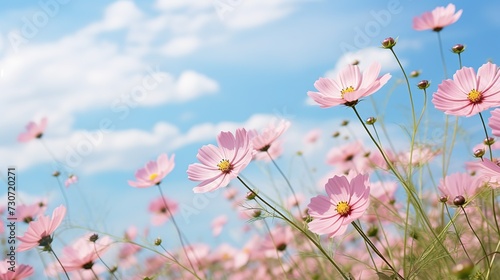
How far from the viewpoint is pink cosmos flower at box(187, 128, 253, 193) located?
1046mm

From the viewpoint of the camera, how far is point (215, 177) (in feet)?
3.56

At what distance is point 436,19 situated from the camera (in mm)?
1659

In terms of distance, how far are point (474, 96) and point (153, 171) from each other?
97 cm

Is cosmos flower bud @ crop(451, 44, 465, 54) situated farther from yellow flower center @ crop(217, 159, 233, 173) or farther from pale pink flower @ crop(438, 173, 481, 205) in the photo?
yellow flower center @ crop(217, 159, 233, 173)

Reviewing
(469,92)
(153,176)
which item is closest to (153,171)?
(153,176)

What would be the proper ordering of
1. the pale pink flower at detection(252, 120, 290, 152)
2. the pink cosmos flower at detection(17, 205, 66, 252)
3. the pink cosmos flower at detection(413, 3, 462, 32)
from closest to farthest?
1. the pink cosmos flower at detection(17, 205, 66, 252)
2. the pale pink flower at detection(252, 120, 290, 152)
3. the pink cosmos flower at detection(413, 3, 462, 32)

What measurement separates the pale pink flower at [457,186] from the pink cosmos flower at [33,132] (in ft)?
5.97

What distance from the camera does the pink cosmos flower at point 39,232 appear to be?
131 cm

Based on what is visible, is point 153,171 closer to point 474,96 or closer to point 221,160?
point 221,160

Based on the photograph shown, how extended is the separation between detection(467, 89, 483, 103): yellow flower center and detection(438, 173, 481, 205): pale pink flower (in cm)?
18

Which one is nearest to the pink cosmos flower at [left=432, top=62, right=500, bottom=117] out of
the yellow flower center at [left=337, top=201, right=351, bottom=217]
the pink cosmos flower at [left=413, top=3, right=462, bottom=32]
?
the yellow flower center at [left=337, top=201, right=351, bottom=217]

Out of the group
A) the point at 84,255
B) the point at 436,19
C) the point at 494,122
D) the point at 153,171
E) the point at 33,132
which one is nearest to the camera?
the point at 494,122

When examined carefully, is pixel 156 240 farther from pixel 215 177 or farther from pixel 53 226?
pixel 215 177

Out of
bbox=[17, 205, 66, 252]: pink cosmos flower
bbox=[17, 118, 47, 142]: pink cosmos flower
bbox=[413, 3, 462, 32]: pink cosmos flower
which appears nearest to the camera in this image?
bbox=[17, 205, 66, 252]: pink cosmos flower
